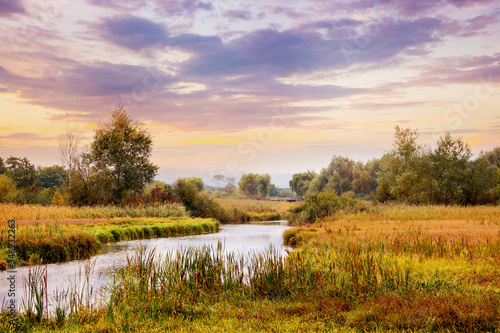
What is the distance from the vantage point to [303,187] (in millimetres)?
115438

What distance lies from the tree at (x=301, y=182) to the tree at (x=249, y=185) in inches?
544

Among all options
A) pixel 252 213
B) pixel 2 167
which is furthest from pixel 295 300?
pixel 2 167

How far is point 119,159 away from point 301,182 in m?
83.6

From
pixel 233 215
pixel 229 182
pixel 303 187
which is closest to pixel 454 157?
pixel 233 215

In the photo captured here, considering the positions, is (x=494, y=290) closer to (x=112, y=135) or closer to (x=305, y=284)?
(x=305, y=284)

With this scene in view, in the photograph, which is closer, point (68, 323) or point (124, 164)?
point (68, 323)

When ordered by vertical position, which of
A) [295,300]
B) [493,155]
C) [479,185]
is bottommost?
[295,300]

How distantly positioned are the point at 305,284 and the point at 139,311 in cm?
385

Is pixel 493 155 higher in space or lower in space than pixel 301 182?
higher

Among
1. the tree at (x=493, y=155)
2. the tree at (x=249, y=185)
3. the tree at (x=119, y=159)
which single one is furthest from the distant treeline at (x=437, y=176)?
the tree at (x=249, y=185)

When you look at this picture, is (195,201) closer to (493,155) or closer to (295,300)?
(295,300)

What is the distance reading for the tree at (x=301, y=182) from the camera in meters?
116

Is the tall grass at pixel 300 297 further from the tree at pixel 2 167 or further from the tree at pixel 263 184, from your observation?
the tree at pixel 263 184

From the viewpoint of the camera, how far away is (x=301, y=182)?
119188mm
